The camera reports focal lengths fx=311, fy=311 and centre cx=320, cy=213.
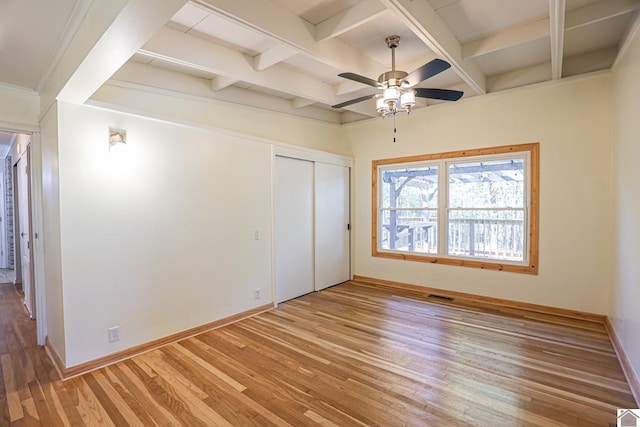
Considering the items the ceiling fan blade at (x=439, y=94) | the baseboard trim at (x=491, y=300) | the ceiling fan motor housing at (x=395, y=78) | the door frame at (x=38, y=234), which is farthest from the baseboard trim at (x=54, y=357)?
the baseboard trim at (x=491, y=300)

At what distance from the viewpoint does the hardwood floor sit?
2084 mm

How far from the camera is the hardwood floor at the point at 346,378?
2.08 metres

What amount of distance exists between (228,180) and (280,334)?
1852 mm

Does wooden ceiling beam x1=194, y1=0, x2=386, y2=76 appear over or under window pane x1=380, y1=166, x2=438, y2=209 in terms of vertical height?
over

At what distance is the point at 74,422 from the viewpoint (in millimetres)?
2045

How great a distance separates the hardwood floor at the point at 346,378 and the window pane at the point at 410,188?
1.87 meters

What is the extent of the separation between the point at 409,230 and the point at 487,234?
1.14 m

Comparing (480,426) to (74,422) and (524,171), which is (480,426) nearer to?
(74,422)

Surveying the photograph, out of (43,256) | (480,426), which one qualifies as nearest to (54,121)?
A: (43,256)

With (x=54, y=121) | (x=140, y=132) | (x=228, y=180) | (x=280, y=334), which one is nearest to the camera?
(x=54, y=121)

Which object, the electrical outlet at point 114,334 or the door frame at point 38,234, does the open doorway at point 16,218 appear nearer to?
the door frame at point 38,234

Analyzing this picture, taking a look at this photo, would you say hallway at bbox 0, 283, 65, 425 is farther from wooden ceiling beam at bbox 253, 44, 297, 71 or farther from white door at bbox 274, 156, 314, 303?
wooden ceiling beam at bbox 253, 44, 297, 71

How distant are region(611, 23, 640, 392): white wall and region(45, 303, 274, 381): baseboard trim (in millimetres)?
3735

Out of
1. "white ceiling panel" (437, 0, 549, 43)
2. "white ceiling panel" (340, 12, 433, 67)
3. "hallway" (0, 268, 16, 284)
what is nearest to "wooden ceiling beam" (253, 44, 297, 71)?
"white ceiling panel" (340, 12, 433, 67)
